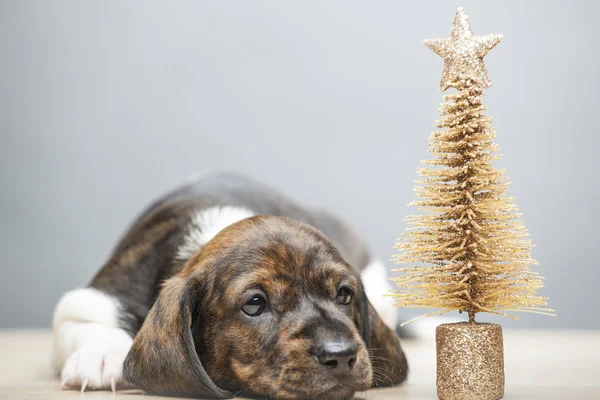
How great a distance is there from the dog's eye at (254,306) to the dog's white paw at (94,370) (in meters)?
0.74

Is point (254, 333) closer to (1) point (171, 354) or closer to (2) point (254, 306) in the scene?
(2) point (254, 306)

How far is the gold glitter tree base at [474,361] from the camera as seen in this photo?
2869mm

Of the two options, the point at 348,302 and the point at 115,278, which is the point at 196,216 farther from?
the point at 348,302

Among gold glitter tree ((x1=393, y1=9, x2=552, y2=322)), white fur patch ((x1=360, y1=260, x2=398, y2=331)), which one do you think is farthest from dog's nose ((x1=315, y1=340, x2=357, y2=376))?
white fur patch ((x1=360, y1=260, x2=398, y2=331))

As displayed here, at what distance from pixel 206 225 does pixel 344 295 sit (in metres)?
1.19

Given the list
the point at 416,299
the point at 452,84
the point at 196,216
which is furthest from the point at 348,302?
the point at 196,216

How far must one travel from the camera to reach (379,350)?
359 cm

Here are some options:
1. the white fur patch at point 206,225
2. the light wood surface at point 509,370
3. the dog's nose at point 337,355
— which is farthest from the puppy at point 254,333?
the white fur patch at point 206,225

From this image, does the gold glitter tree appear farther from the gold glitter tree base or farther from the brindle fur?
the brindle fur

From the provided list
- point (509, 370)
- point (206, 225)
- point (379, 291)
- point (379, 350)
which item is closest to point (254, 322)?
point (379, 350)

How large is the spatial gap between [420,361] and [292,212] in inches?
54.9

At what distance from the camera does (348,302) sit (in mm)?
3352

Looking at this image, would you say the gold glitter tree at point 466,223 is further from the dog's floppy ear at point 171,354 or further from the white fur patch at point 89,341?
the white fur patch at point 89,341

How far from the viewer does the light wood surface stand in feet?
10.9
